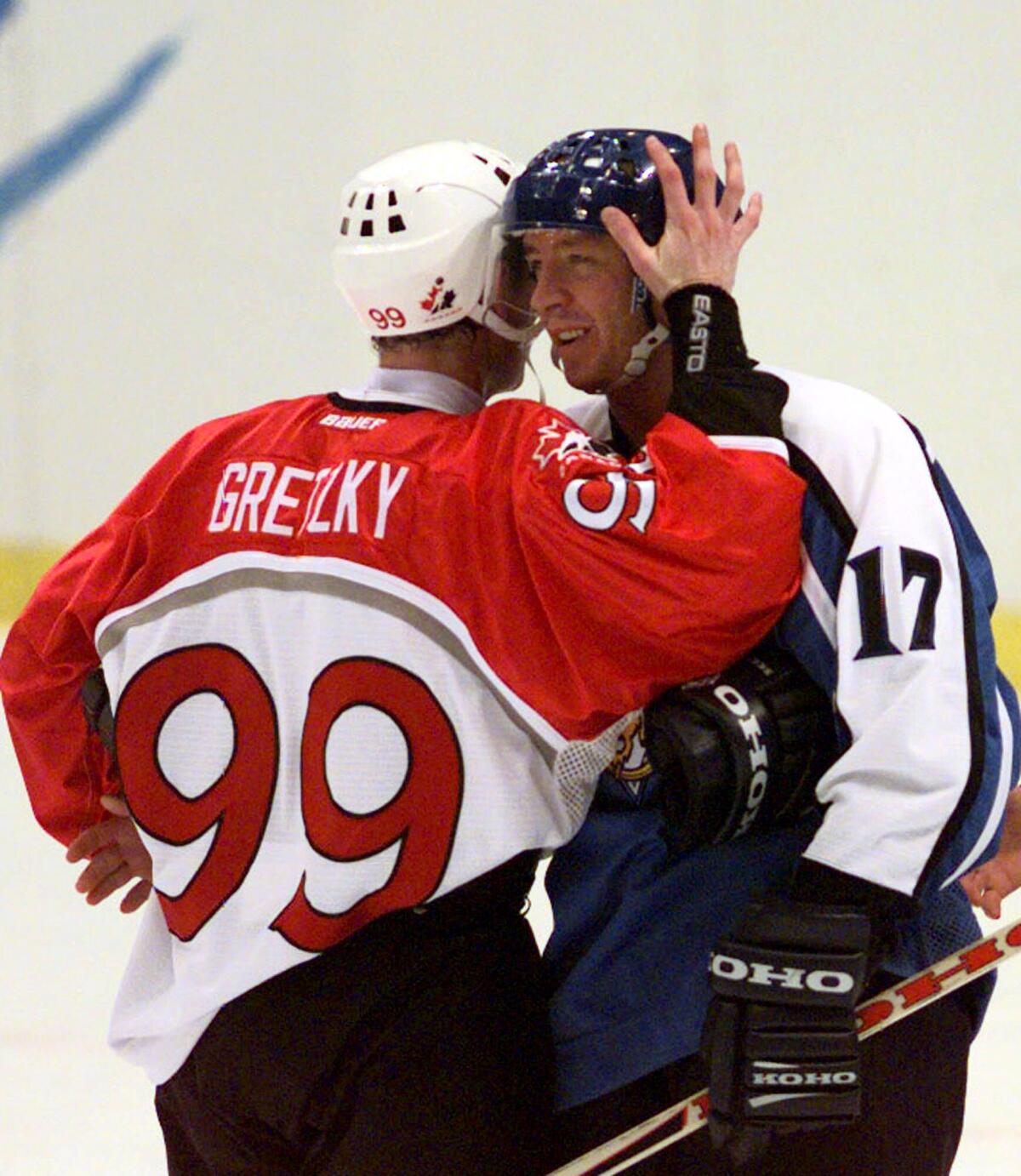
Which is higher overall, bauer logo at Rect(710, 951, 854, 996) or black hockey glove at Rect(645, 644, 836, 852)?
black hockey glove at Rect(645, 644, 836, 852)

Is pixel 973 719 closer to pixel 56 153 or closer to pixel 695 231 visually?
pixel 695 231

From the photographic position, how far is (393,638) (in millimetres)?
1596

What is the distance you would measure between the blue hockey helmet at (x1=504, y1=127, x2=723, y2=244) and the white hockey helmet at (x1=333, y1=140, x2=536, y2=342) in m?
0.04

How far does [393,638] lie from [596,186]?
46cm

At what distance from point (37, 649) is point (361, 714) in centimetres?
42

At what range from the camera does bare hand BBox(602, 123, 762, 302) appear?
5.37 ft

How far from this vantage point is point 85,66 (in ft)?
17.4

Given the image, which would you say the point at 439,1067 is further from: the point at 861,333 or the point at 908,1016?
→ the point at 861,333

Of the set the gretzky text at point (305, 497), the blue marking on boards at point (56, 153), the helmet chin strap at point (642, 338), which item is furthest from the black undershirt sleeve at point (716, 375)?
the blue marking on boards at point (56, 153)

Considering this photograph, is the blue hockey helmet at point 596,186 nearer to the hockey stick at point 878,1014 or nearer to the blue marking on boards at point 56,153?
the hockey stick at point 878,1014

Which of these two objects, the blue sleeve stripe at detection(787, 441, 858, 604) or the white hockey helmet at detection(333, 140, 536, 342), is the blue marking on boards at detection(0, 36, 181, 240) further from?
the blue sleeve stripe at detection(787, 441, 858, 604)

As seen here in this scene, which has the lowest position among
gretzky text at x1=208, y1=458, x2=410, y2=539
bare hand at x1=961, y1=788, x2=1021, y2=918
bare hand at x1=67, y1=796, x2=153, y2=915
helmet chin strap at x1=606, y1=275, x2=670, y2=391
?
bare hand at x1=67, y1=796, x2=153, y2=915

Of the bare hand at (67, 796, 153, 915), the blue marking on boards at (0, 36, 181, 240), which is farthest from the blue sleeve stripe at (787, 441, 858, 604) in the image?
the blue marking on boards at (0, 36, 181, 240)

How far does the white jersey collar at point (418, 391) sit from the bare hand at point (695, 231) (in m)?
0.20
